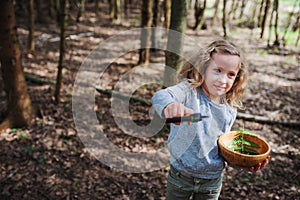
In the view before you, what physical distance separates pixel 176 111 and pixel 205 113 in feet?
1.57

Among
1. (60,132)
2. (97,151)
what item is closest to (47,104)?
(60,132)

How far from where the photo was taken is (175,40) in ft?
12.5

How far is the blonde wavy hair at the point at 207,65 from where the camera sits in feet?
5.83

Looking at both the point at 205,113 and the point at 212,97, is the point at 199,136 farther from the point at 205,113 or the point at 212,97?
the point at 212,97

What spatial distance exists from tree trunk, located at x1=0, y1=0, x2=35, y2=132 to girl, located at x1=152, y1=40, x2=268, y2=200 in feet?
9.98

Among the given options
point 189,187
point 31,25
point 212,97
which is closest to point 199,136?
point 212,97

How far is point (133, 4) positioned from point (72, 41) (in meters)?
9.89

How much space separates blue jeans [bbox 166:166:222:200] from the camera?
1925mm

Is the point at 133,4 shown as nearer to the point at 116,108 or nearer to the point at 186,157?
the point at 116,108

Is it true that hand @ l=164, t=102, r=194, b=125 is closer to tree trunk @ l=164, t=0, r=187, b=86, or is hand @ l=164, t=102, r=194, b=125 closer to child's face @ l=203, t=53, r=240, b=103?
child's face @ l=203, t=53, r=240, b=103

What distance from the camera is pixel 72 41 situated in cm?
887

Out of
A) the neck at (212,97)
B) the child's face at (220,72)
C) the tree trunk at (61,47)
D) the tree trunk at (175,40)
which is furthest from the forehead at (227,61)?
the tree trunk at (61,47)

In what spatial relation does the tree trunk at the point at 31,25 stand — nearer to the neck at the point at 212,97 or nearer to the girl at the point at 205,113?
the girl at the point at 205,113

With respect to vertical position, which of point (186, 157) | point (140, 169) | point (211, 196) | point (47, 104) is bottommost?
point (140, 169)
